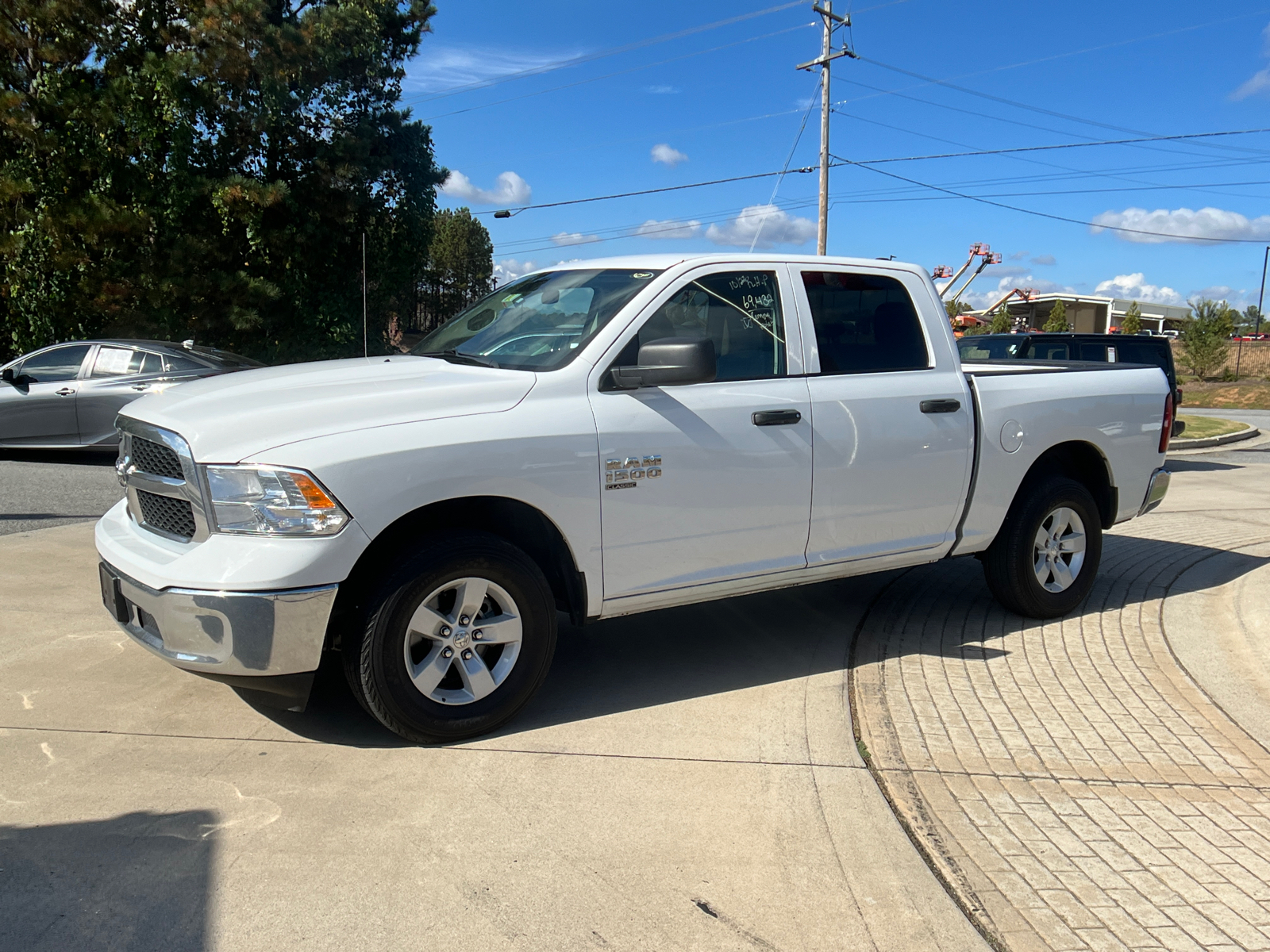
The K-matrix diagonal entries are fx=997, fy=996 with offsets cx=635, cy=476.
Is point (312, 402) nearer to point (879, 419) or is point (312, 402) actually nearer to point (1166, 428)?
point (879, 419)

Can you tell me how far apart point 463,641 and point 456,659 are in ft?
0.25

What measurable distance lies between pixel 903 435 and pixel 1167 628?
2.26m

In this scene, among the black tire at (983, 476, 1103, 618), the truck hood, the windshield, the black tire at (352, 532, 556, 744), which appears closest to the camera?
the truck hood

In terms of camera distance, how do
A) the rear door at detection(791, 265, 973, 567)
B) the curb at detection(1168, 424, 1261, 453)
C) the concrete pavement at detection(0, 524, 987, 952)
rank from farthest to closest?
the curb at detection(1168, 424, 1261, 453)
the rear door at detection(791, 265, 973, 567)
the concrete pavement at detection(0, 524, 987, 952)

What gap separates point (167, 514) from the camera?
3.93 m

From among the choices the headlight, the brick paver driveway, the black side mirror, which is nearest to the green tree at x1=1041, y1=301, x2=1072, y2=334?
the brick paver driveway

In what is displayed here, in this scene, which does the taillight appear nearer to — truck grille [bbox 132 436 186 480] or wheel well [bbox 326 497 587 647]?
wheel well [bbox 326 497 587 647]

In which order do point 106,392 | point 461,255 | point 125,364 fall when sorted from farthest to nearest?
point 461,255
point 125,364
point 106,392

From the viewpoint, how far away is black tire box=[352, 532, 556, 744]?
375cm

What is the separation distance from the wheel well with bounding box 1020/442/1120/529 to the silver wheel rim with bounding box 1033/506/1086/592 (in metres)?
0.22

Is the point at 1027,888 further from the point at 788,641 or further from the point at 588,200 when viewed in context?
the point at 588,200

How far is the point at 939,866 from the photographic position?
317cm

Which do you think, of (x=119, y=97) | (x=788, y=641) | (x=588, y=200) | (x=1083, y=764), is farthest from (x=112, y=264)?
(x=1083, y=764)

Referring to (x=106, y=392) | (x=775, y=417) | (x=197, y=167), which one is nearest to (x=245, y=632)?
(x=775, y=417)
